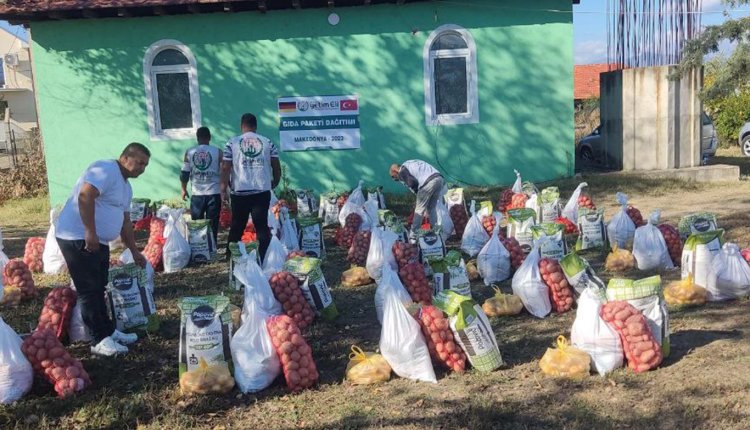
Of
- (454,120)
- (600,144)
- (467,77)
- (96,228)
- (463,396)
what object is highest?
(467,77)

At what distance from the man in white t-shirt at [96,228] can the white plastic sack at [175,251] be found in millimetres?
2504

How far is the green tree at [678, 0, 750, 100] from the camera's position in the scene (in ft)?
26.2

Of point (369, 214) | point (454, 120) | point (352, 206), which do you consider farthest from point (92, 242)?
point (454, 120)

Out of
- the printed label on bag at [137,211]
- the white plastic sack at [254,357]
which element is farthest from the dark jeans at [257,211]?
the printed label on bag at [137,211]

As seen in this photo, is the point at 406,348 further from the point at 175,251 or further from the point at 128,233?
the point at 175,251

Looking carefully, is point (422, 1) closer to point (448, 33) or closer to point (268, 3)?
point (448, 33)

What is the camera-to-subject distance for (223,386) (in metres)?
4.07

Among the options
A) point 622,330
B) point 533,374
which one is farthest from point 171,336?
point 622,330

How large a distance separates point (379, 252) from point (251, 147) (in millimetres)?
1733

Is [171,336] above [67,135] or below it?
below

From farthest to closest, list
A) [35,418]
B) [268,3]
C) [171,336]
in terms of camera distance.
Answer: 1. [268,3]
2. [171,336]
3. [35,418]

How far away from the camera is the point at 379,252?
6.51 meters

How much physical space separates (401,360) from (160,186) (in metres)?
9.34

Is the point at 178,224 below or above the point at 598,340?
above
